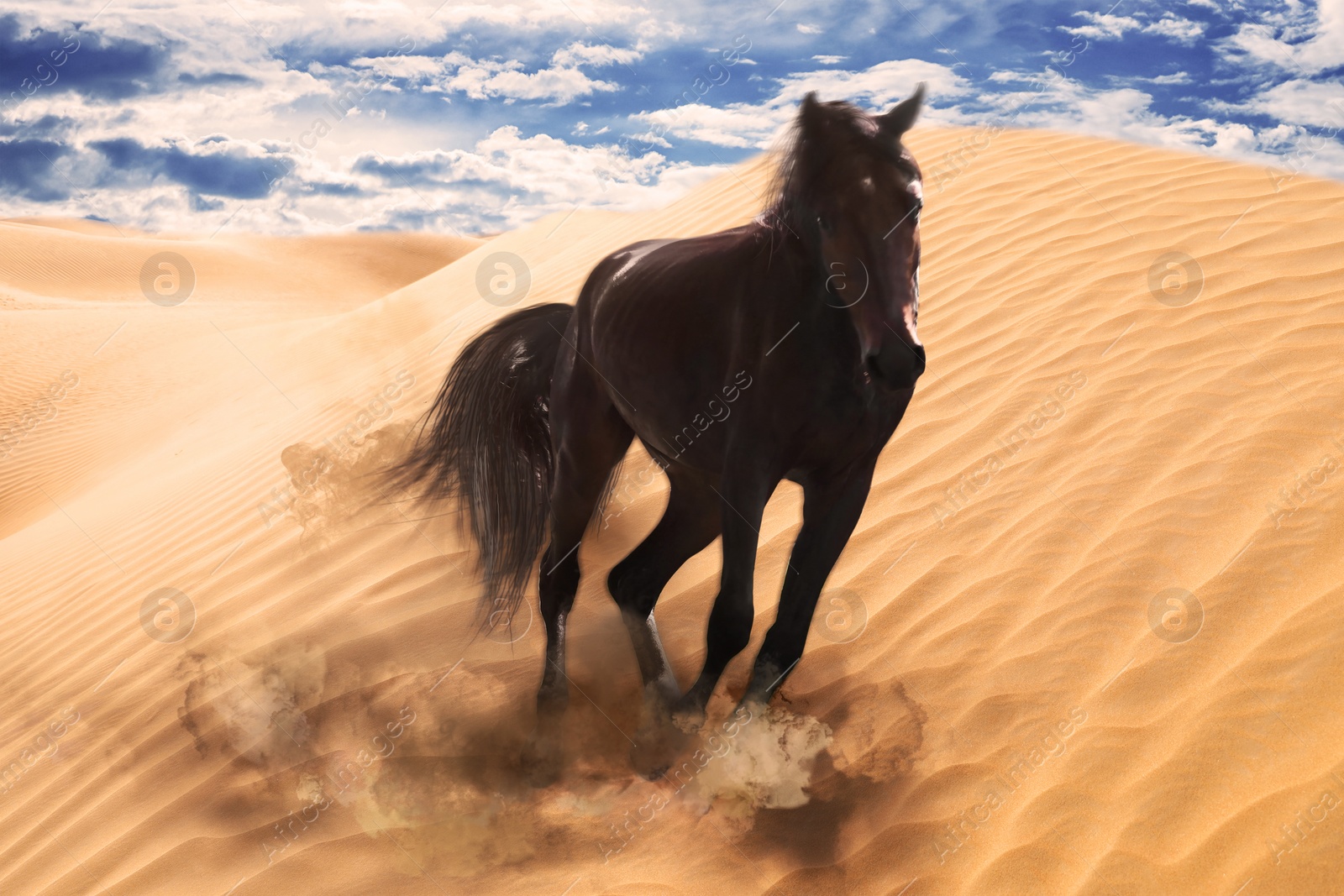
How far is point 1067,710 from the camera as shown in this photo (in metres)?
2.48

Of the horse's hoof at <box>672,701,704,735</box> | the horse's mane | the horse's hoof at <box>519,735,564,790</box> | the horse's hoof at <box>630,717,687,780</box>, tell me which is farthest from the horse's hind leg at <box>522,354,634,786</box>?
the horse's mane

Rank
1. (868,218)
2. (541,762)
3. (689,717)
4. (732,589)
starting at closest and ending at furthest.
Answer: (868,218), (732,589), (689,717), (541,762)

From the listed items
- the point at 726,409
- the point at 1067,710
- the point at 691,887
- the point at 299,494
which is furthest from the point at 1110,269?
the point at 299,494

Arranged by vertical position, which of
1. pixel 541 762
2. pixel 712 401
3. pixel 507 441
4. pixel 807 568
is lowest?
pixel 541 762

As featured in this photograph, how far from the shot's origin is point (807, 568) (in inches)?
93.6

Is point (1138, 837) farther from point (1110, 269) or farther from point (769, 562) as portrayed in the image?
point (1110, 269)

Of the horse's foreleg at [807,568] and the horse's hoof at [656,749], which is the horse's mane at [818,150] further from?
the horse's hoof at [656,749]

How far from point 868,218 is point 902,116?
0.35 meters

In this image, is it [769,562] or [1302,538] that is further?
[769,562]

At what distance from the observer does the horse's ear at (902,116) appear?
6.50 feet

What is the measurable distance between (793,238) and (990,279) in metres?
3.63

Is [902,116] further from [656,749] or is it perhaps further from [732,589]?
[656,749]

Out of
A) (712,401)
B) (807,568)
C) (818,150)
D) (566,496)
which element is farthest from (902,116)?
(566,496)

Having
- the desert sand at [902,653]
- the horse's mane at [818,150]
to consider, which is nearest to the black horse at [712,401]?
the horse's mane at [818,150]
